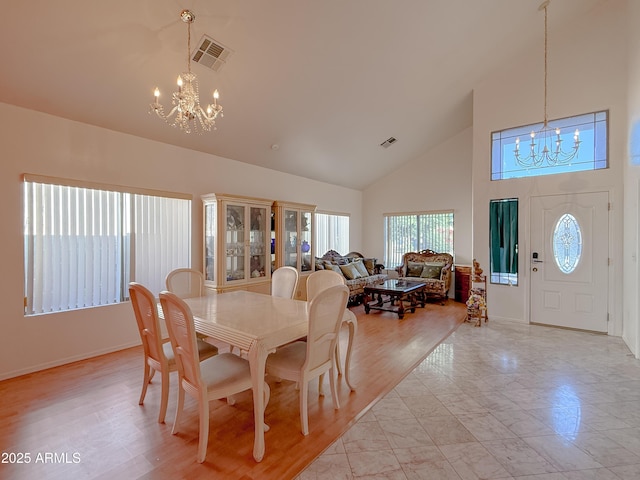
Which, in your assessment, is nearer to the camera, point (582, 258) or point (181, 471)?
point (181, 471)

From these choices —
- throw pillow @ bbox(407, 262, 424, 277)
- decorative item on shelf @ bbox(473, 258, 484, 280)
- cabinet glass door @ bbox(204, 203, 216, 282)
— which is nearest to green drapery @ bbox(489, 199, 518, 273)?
decorative item on shelf @ bbox(473, 258, 484, 280)

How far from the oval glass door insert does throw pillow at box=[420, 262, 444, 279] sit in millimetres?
2212

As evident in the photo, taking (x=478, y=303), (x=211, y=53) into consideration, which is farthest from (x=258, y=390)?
(x=478, y=303)

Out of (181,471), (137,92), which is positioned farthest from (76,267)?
(181,471)

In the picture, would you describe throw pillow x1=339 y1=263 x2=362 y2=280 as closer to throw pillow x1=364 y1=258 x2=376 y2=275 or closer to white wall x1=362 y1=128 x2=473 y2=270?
throw pillow x1=364 y1=258 x2=376 y2=275

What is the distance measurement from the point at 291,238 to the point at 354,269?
170 cm

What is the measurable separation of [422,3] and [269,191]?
340 cm

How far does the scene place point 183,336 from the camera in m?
1.84

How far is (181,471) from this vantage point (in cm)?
173

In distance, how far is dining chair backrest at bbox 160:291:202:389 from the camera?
5.73 ft

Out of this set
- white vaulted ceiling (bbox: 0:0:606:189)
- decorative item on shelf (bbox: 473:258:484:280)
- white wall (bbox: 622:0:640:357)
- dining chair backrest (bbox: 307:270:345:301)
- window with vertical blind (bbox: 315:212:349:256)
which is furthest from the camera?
window with vertical blind (bbox: 315:212:349:256)

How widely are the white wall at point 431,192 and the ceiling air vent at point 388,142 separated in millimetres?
1403

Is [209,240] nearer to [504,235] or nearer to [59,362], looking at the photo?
[59,362]

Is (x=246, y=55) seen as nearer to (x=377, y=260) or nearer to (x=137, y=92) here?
(x=137, y=92)
